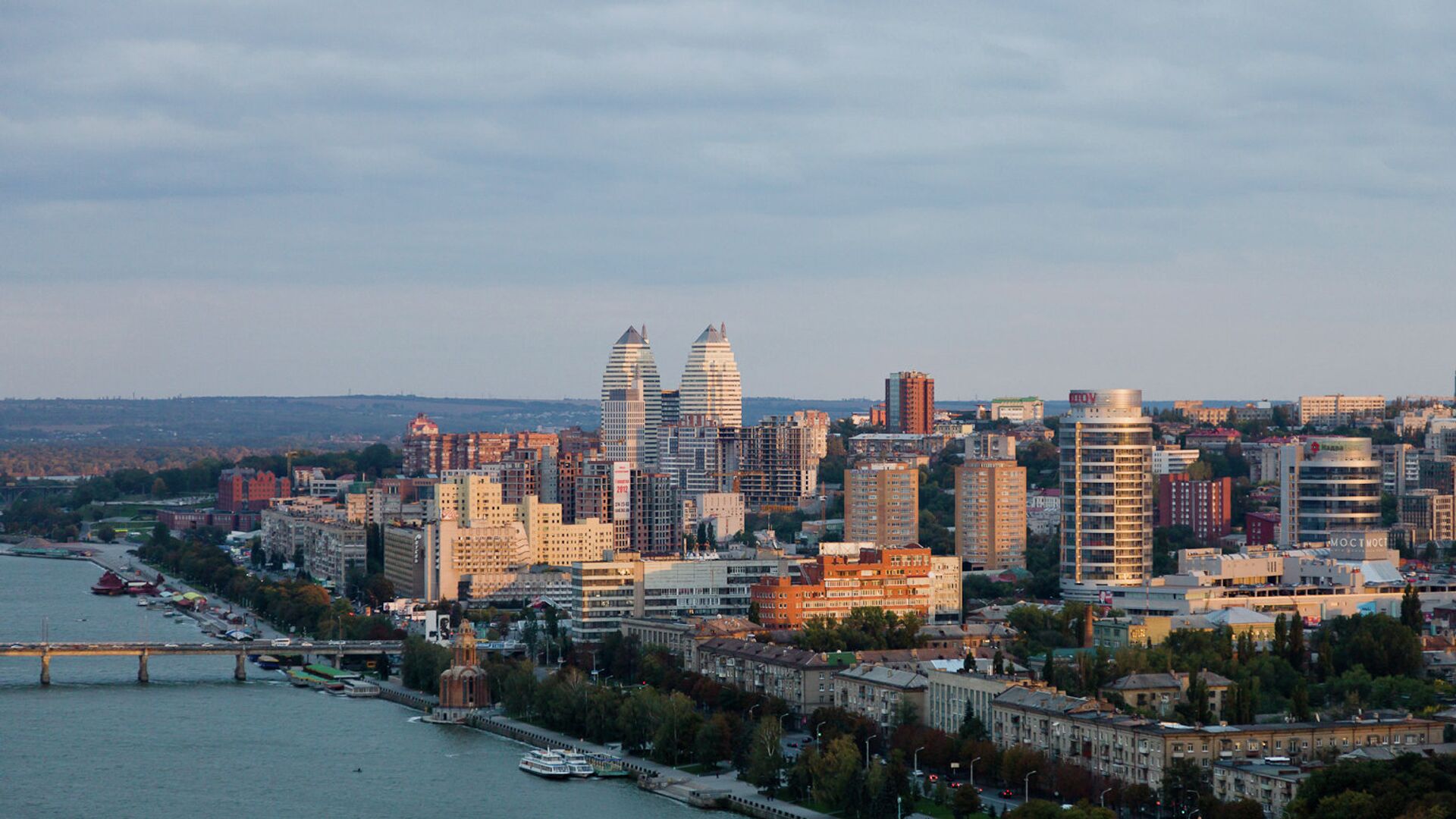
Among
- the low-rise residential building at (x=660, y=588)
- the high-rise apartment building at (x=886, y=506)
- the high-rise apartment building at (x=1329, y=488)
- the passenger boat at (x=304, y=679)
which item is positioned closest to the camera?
the passenger boat at (x=304, y=679)

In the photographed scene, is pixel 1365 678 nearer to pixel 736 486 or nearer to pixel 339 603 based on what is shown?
pixel 339 603

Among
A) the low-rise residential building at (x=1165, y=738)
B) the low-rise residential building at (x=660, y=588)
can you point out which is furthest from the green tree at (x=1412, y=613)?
the low-rise residential building at (x=660, y=588)

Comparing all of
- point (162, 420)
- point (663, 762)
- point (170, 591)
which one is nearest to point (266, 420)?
point (162, 420)

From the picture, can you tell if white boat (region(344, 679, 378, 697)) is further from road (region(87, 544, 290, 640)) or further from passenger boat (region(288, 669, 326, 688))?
road (region(87, 544, 290, 640))

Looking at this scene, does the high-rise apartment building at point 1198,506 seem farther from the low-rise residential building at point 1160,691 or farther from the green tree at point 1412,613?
the low-rise residential building at point 1160,691

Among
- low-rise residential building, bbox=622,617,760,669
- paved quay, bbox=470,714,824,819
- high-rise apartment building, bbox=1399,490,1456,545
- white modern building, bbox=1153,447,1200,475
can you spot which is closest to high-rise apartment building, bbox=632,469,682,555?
white modern building, bbox=1153,447,1200,475

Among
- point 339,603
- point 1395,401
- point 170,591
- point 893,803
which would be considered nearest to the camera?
point 893,803
